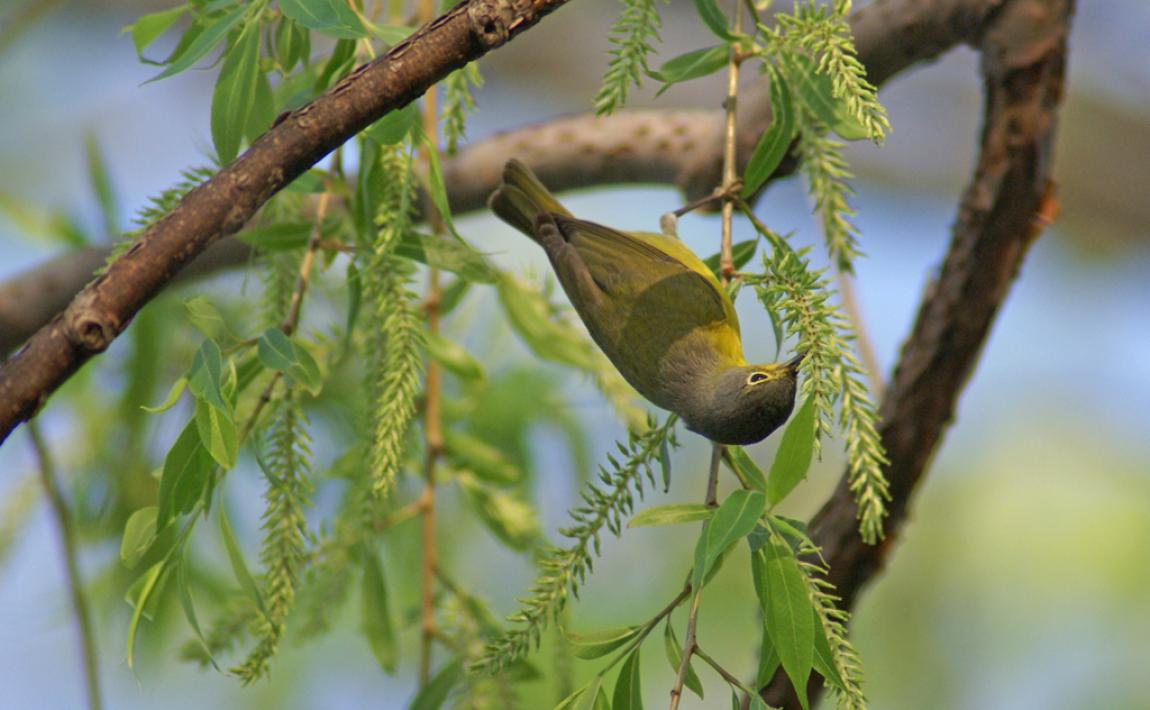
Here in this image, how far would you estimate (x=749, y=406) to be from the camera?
1.37 metres

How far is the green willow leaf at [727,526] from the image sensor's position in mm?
856

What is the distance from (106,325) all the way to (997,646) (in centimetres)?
406

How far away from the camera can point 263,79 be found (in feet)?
3.76

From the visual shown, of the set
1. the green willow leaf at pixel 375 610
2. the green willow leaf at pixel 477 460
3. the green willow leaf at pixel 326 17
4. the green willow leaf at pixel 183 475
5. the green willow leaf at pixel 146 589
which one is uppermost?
the green willow leaf at pixel 326 17

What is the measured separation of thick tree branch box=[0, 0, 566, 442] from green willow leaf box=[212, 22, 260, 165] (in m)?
0.11

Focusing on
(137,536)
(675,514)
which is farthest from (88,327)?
(675,514)

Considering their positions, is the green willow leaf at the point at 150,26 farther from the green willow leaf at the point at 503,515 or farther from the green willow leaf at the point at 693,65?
the green willow leaf at the point at 503,515

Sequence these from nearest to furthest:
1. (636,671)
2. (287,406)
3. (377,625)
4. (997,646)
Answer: (636,671) → (287,406) → (377,625) → (997,646)

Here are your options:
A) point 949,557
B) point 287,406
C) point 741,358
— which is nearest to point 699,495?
point 949,557

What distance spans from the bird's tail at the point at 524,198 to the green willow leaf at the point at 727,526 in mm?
1097

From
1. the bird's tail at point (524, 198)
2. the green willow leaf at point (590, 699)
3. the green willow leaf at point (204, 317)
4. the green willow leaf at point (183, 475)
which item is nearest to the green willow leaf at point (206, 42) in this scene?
the green willow leaf at point (204, 317)

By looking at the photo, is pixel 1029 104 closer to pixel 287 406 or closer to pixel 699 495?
pixel 287 406

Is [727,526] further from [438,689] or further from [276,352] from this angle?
[438,689]

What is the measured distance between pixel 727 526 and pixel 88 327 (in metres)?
0.51
